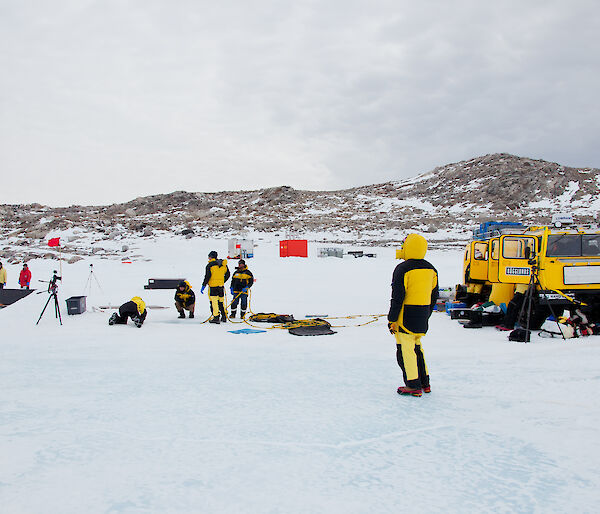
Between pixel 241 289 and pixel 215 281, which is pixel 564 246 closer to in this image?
pixel 241 289

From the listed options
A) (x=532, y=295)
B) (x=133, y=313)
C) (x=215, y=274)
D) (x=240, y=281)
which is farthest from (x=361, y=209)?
(x=133, y=313)

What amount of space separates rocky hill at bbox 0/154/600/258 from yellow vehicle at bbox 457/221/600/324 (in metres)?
35.9

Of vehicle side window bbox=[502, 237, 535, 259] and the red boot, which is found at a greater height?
vehicle side window bbox=[502, 237, 535, 259]

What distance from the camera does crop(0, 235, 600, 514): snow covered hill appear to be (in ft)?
9.73

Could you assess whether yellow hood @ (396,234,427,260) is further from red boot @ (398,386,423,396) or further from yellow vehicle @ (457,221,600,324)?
yellow vehicle @ (457,221,600,324)

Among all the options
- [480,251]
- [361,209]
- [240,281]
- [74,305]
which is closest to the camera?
[74,305]

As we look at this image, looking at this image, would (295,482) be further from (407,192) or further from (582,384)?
(407,192)

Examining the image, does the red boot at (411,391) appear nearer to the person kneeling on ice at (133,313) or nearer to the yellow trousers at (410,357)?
the yellow trousers at (410,357)

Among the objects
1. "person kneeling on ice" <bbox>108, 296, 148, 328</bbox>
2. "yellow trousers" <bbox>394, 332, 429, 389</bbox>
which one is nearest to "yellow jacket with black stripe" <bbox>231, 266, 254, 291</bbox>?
"person kneeling on ice" <bbox>108, 296, 148, 328</bbox>

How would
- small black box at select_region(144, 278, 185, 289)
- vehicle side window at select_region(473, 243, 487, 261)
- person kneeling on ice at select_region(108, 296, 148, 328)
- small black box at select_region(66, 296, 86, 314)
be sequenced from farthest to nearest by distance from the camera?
small black box at select_region(144, 278, 185, 289) → vehicle side window at select_region(473, 243, 487, 261) → small black box at select_region(66, 296, 86, 314) → person kneeling on ice at select_region(108, 296, 148, 328)

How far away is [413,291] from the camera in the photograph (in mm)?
4773

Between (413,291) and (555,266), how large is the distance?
5.31 m

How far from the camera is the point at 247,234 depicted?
4712 centimetres

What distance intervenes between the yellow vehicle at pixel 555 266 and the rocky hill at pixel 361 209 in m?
35.9
